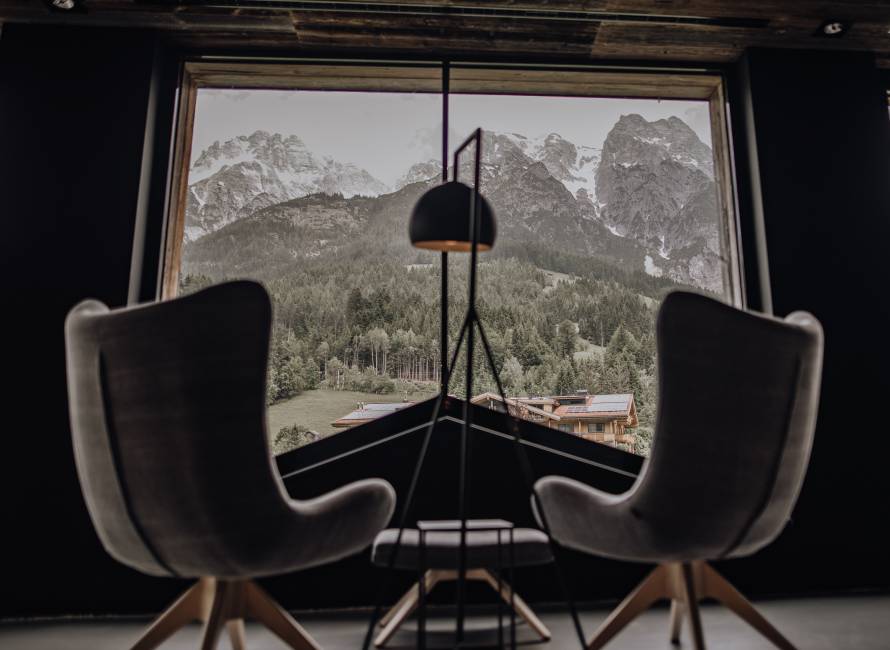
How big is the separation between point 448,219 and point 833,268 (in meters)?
2.27

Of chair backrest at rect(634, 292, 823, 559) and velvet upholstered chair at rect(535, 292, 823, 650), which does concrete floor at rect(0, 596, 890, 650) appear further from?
chair backrest at rect(634, 292, 823, 559)

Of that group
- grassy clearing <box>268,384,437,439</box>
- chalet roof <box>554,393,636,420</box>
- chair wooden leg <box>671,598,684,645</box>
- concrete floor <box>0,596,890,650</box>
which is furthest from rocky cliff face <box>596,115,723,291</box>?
chair wooden leg <box>671,598,684,645</box>

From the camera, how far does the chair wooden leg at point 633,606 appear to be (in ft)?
6.45

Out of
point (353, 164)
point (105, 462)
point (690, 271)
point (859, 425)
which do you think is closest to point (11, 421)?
point (105, 462)

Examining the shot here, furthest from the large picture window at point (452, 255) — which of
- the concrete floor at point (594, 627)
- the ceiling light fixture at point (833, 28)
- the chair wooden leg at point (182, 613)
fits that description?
the chair wooden leg at point (182, 613)

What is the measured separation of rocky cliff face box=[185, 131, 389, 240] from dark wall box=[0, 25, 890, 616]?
10.4 inches

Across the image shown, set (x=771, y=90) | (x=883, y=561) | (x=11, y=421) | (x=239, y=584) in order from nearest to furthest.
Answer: (x=239, y=584), (x=11, y=421), (x=883, y=561), (x=771, y=90)

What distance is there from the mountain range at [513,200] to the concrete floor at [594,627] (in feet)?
5.57

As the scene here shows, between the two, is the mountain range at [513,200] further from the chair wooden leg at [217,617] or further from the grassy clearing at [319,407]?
the chair wooden leg at [217,617]

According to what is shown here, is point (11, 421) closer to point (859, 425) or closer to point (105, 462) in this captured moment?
point (105, 462)

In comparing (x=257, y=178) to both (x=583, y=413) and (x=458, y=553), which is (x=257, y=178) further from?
(x=458, y=553)

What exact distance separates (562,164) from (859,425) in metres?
2.08

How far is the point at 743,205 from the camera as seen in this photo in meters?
3.48

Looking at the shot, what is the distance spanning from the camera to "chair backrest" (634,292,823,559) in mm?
1786
